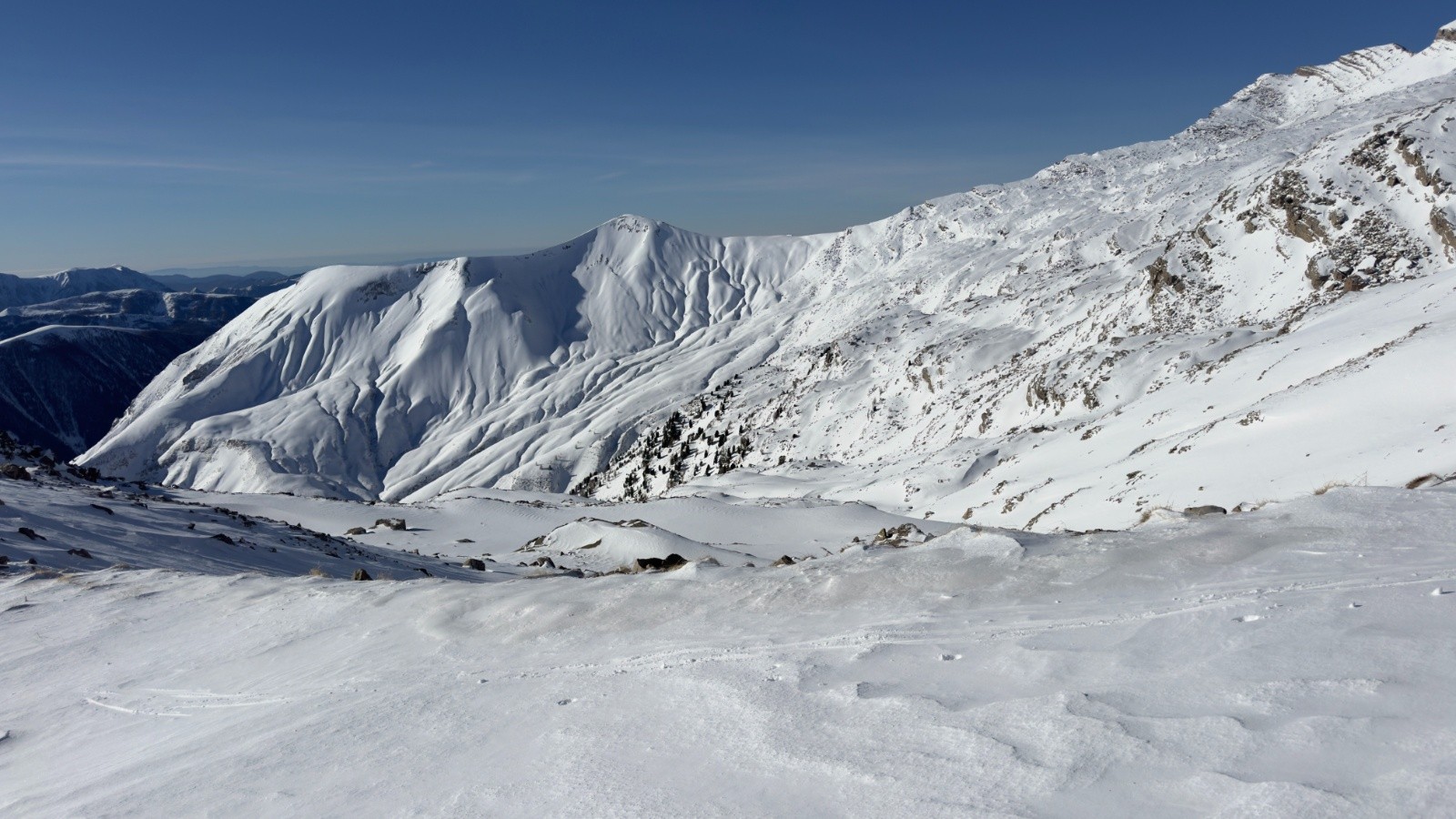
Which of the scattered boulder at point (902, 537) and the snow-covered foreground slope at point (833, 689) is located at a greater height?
the snow-covered foreground slope at point (833, 689)

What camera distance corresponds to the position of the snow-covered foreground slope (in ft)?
12.1

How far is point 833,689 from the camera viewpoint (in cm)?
504

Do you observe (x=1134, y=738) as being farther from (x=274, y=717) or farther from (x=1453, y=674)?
(x=274, y=717)

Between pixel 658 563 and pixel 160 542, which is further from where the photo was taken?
pixel 160 542

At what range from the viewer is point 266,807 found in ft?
14.7

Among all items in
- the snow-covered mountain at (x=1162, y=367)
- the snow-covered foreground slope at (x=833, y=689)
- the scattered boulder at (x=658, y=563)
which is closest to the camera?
the snow-covered foreground slope at (x=833, y=689)

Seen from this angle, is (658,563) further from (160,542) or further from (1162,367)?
(1162,367)

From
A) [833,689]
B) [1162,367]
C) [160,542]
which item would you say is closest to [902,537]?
[833,689]

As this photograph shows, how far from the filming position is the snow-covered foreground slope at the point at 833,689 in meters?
3.69

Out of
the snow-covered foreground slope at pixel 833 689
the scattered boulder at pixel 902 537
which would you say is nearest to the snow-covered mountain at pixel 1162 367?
the scattered boulder at pixel 902 537

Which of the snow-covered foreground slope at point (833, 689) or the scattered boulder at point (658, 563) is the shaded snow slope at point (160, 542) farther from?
the scattered boulder at point (658, 563)

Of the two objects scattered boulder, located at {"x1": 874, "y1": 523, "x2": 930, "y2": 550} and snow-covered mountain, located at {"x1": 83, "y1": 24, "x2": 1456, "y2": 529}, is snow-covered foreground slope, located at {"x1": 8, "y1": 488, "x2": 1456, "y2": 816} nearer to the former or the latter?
scattered boulder, located at {"x1": 874, "y1": 523, "x2": 930, "y2": 550}

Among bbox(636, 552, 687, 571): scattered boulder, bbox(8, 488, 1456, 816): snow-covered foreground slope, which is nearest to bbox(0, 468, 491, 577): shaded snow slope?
bbox(8, 488, 1456, 816): snow-covered foreground slope

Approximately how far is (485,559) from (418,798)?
2032 cm
